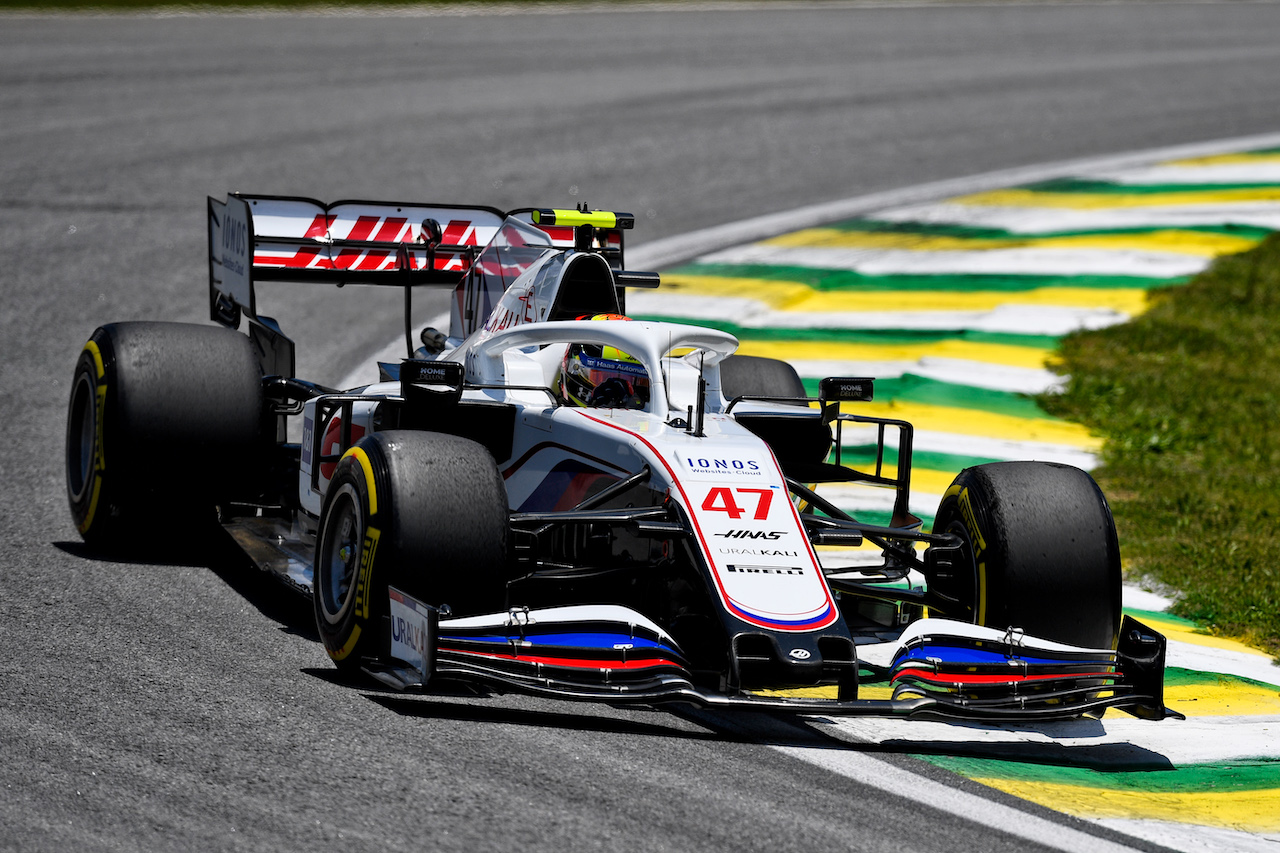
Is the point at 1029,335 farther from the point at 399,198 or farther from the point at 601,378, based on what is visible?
the point at 399,198

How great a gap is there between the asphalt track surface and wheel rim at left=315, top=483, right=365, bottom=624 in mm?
236

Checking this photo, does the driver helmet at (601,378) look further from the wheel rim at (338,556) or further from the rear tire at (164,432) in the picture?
the rear tire at (164,432)

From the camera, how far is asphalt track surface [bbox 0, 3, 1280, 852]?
4.64 m

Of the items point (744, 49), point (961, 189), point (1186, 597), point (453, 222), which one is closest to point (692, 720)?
point (1186, 597)

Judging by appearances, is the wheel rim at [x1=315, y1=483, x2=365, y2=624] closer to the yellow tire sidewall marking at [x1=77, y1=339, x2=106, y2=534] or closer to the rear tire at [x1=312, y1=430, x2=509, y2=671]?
→ the rear tire at [x1=312, y1=430, x2=509, y2=671]

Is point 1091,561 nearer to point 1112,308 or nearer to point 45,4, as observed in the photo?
point 1112,308

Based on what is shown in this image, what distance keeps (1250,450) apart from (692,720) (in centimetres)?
562

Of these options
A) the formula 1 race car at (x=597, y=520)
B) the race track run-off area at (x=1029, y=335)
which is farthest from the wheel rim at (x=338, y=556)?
the race track run-off area at (x=1029, y=335)

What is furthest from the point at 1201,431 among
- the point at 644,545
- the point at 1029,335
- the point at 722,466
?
the point at 722,466

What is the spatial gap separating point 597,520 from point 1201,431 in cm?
577

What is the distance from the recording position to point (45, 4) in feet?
79.7

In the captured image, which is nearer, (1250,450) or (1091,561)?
(1091,561)

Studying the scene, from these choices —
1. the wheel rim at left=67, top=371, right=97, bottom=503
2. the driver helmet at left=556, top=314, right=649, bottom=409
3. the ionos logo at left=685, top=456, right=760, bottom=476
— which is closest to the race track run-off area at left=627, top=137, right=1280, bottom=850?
the ionos logo at left=685, top=456, right=760, bottom=476

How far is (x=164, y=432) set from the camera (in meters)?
7.10
